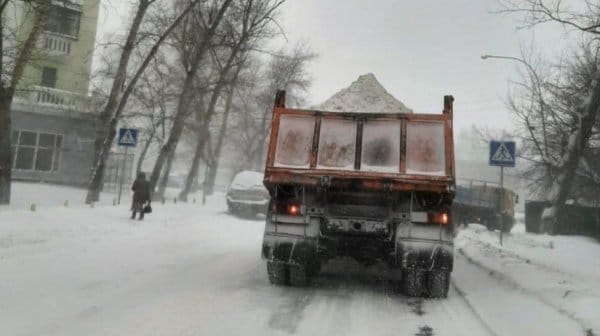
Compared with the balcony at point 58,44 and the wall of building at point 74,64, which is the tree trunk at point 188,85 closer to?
the wall of building at point 74,64

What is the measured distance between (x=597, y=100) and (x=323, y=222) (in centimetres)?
1473

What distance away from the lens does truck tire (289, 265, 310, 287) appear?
304 inches

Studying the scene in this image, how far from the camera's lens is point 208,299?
6594 mm

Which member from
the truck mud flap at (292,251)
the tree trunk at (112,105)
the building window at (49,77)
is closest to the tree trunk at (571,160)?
the truck mud flap at (292,251)

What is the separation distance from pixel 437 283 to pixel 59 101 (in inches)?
1017

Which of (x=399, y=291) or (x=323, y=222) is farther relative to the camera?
(x=399, y=291)

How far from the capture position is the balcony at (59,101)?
2694 cm

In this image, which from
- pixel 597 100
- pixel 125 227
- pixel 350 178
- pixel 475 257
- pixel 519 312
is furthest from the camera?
pixel 597 100

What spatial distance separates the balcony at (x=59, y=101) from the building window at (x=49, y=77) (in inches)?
135

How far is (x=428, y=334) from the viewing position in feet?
18.1

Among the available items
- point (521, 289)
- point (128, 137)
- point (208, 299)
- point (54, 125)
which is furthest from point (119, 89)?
point (521, 289)

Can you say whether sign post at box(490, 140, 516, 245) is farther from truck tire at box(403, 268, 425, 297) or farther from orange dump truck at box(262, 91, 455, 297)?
truck tire at box(403, 268, 425, 297)

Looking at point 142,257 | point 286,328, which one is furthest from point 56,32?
point 286,328

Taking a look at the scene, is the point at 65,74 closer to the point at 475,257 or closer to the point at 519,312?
the point at 475,257
